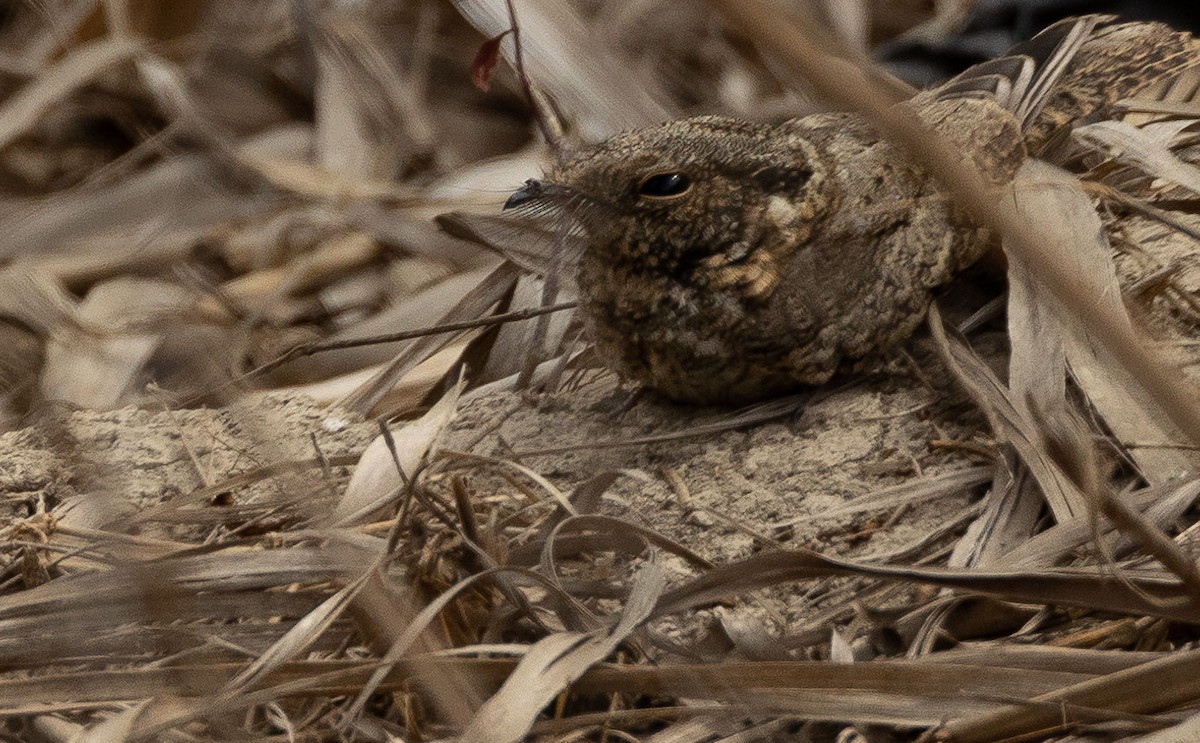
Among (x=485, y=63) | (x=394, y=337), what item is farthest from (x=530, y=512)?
(x=485, y=63)

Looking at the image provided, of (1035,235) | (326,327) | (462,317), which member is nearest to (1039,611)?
(1035,235)

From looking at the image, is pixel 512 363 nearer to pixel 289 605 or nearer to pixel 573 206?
pixel 573 206

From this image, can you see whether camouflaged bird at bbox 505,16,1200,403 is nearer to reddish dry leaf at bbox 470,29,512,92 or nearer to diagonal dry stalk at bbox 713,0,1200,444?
reddish dry leaf at bbox 470,29,512,92

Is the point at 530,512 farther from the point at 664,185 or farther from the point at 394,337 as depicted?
the point at 664,185

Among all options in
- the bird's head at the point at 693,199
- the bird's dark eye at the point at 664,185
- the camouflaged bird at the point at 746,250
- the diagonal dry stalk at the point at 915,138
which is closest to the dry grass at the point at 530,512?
the diagonal dry stalk at the point at 915,138

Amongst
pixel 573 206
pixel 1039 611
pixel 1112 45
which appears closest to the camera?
pixel 1039 611

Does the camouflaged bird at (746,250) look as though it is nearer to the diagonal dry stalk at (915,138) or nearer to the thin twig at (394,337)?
the thin twig at (394,337)
